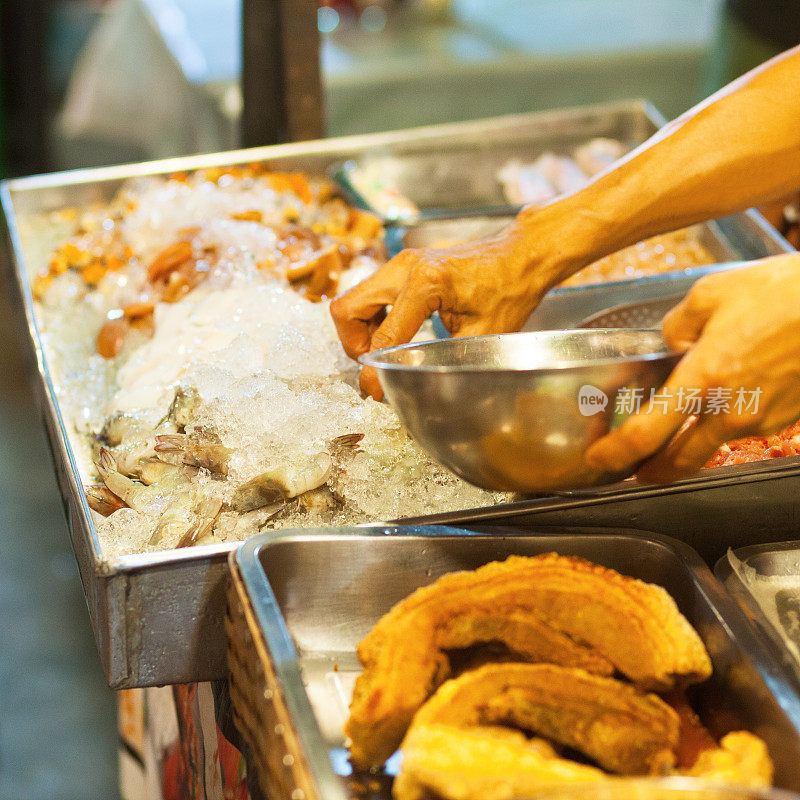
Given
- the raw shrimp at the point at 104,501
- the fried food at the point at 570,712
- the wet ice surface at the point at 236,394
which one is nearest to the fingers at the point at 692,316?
the fried food at the point at 570,712

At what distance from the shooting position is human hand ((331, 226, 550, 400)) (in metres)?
1.63

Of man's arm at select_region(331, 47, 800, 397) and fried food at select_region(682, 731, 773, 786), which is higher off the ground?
man's arm at select_region(331, 47, 800, 397)

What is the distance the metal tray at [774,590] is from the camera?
3.82 ft

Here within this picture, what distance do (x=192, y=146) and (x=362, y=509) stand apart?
11.5ft

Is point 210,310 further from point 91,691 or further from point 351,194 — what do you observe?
point 91,691

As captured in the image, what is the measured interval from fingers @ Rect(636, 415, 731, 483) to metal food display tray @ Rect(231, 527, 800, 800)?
0.13 metres

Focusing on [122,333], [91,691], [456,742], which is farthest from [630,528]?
[91,691]

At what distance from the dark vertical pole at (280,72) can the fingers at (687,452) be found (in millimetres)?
2237

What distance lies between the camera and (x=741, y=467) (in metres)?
1.46

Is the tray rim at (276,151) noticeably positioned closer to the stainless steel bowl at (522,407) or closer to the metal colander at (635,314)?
the metal colander at (635,314)

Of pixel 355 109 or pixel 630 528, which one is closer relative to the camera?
pixel 630 528

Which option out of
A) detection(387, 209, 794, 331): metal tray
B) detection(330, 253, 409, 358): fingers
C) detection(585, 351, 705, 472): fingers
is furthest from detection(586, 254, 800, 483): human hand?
detection(387, 209, 794, 331): metal tray

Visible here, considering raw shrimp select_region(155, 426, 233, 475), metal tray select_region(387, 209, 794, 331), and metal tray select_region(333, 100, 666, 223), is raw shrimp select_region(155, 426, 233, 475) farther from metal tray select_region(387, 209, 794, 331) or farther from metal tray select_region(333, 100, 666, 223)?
metal tray select_region(333, 100, 666, 223)

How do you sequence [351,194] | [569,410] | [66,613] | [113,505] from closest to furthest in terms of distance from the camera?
[569,410], [113,505], [351,194], [66,613]
